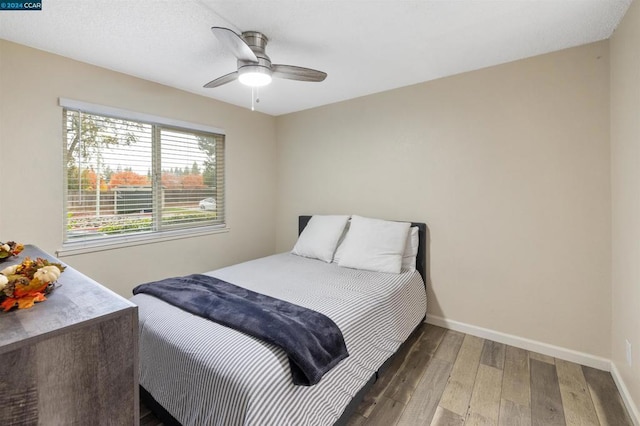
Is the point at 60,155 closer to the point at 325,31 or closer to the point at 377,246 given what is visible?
the point at 325,31

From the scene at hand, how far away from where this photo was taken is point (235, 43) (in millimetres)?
1653

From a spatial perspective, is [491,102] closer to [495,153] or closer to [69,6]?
[495,153]

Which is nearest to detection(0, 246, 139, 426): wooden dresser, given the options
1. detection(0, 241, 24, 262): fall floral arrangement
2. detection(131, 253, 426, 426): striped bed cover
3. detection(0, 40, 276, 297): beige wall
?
detection(131, 253, 426, 426): striped bed cover

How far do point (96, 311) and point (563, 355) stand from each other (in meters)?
2.96

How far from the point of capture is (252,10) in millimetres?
1682

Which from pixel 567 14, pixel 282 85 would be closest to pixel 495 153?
pixel 567 14

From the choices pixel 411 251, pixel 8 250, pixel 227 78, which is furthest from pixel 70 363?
pixel 411 251

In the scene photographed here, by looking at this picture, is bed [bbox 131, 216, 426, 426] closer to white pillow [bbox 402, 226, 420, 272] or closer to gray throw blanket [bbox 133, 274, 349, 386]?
gray throw blanket [bbox 133, 274, 349, 386]

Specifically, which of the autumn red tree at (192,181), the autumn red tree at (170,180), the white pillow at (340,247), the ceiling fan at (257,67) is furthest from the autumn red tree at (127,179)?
the white pillow at (340,247)

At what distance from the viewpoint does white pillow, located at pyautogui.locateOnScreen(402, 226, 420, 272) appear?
8.96 ft

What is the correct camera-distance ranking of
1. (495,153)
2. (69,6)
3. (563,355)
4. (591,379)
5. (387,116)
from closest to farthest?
1. (69,6)
2. (591,379)
3. (563,355)
4. (495,153)
5. (387,116)

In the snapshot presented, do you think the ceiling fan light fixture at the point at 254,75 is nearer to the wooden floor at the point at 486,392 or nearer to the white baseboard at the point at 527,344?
the wooden floor at the point at 486,392

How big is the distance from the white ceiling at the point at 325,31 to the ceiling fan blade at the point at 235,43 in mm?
202

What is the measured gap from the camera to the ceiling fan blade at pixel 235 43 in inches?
60.9
